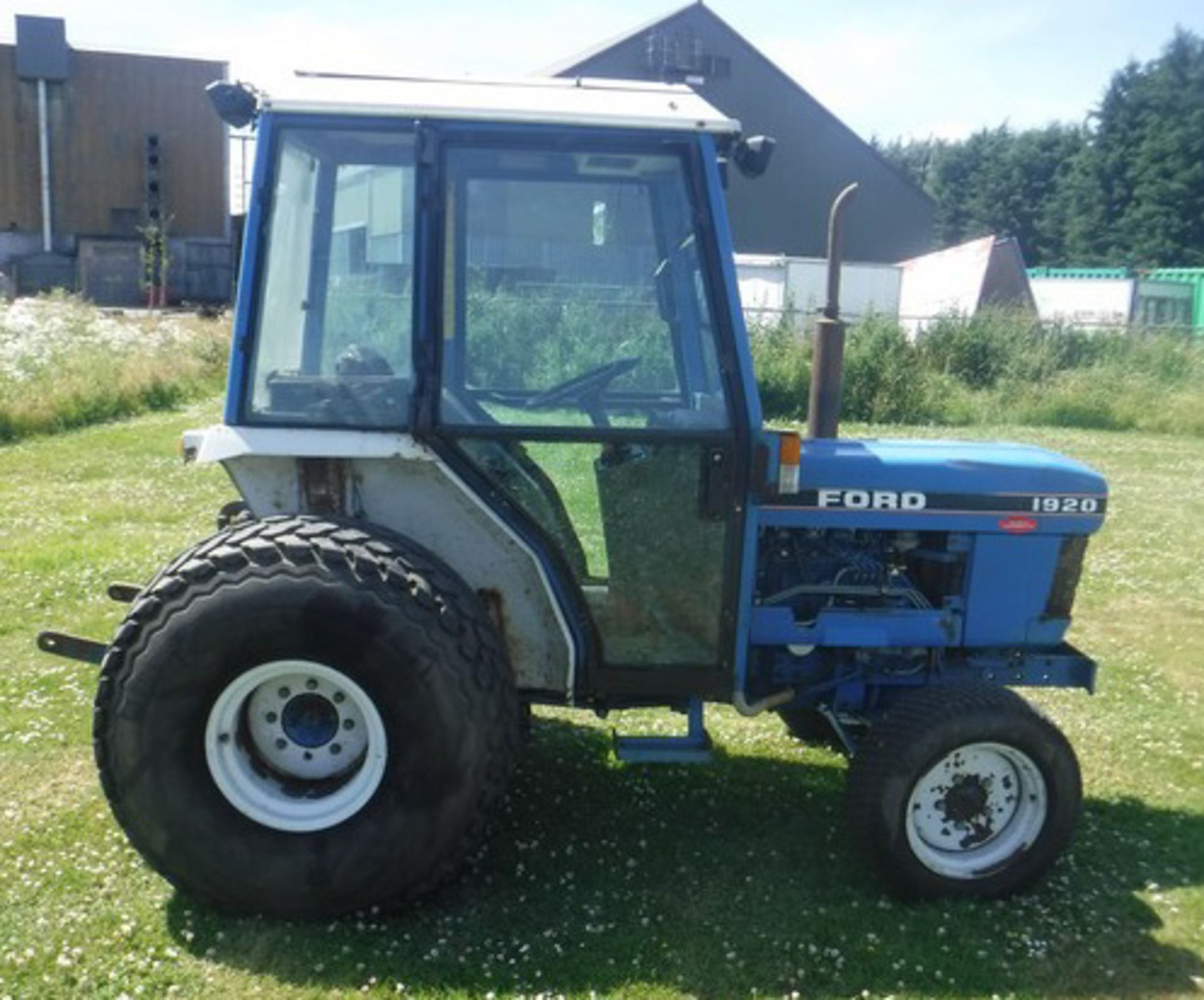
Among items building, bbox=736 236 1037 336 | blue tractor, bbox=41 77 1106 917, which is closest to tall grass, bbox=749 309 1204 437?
building, bbox=736 236 1037 336

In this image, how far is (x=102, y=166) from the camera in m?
36.3

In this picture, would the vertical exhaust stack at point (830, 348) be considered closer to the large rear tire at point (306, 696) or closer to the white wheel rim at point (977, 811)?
the white wheel rim at point (977, 811)

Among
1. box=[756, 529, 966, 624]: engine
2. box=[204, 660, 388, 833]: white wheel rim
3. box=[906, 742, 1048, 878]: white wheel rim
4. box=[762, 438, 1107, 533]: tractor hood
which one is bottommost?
box=[906, 742, 1048, 878]: white wheel rim

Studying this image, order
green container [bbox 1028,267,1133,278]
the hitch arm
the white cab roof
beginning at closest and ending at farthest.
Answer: the white cab roof < the hitch arm < green container [bbox 1028,267,1133,278]

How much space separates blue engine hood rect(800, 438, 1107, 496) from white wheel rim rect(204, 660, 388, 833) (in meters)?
1.63

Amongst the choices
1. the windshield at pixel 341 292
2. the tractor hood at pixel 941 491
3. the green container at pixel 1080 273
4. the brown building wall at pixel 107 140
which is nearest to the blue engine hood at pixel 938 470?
Result: the tractor hood at pixel 941 491

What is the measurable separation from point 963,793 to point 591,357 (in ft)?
6.09

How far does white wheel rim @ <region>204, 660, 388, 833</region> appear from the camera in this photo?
3383 millimetres

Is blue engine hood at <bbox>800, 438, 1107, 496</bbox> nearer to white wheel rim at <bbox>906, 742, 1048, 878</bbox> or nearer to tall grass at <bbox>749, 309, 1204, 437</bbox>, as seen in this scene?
white wheel rim at <bbox>906, 742, 1048, 878</bbox>

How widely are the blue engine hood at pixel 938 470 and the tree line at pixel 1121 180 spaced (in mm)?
48890

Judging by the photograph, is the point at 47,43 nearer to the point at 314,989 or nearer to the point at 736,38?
the point at 736,38

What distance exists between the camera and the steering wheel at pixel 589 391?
11.8ft

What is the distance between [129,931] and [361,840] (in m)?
0.76

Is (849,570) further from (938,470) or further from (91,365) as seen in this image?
(91,365)
